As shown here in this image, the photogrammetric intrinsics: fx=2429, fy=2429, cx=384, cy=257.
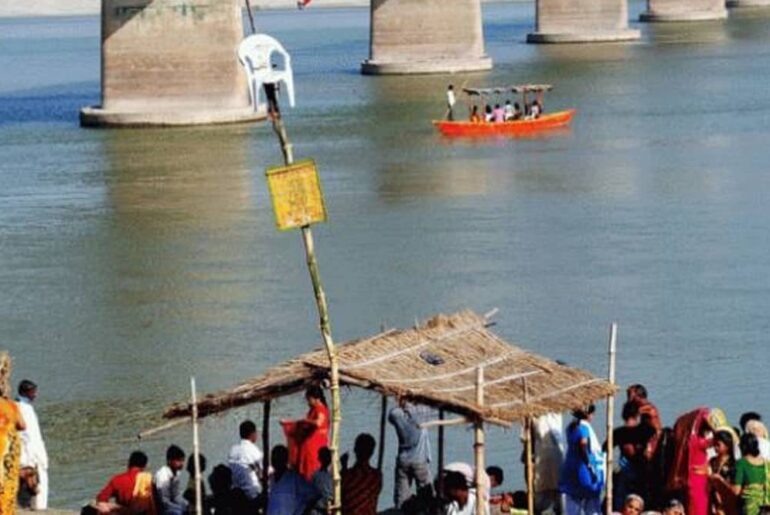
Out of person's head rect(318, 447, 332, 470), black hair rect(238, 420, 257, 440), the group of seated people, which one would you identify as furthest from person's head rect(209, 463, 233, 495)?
the group of seated people

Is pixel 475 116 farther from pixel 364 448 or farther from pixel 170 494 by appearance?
pixel 364 448

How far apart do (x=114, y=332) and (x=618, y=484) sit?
13.6 metres

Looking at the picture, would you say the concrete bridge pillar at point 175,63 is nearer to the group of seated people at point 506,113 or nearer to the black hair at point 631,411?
the group of seated people at point 506,113

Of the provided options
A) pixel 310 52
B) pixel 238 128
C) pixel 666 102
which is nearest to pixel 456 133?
pixel 238 128

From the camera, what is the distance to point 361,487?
1355cm

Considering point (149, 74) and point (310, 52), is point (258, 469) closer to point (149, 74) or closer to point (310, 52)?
point (149, 74)

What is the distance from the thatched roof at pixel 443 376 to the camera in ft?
42.5

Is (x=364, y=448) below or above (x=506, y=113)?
above

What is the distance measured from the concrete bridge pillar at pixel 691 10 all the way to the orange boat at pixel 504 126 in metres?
43.7

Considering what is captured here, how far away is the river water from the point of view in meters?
23.9

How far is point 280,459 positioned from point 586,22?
6702 cm

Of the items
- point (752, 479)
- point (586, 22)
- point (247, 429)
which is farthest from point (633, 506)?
point (586, 22)

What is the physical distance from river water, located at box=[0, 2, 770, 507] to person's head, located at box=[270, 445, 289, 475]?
16.0 ft

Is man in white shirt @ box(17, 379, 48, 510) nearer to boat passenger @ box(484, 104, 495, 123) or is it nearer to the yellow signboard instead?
the yellow signboard
